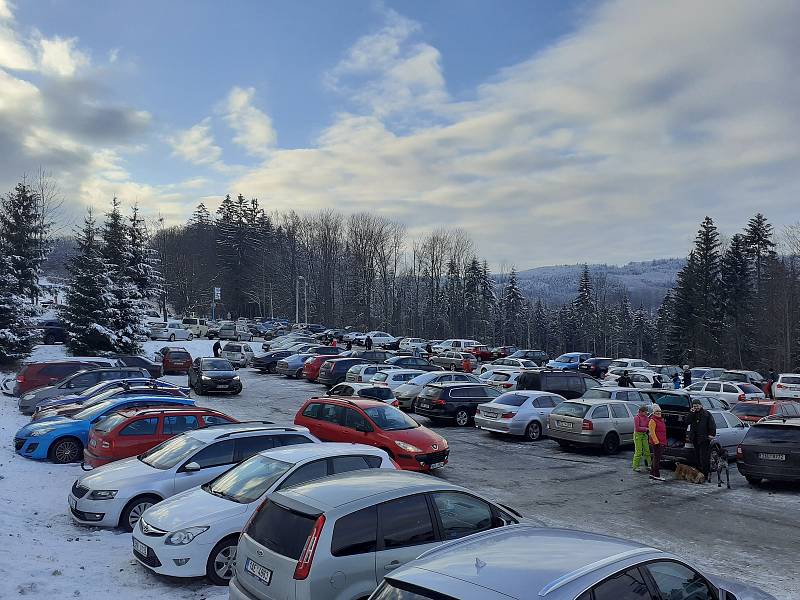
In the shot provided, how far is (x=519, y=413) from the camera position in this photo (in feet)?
62.8

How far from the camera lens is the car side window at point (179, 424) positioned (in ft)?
40.0

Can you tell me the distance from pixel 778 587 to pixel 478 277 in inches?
3523

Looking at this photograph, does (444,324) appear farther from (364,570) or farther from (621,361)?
(364,570)

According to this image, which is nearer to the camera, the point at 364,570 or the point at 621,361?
the point at 364,570

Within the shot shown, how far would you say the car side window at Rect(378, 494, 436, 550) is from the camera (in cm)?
546

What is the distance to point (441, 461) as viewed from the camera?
534 inches

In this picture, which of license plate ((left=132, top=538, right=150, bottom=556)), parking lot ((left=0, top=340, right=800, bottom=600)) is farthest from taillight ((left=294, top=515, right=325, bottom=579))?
license plate ((left=132, top=538, right=150, bottom=556))

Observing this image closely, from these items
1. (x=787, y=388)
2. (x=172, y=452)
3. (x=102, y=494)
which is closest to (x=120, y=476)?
(x=102, y=494)

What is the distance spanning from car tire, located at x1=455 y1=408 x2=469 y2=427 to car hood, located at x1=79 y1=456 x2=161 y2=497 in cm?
1297

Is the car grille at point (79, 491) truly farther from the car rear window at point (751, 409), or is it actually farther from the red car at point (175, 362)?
the red car at point (175, 362)

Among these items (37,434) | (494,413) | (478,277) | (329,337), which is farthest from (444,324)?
(37,434)

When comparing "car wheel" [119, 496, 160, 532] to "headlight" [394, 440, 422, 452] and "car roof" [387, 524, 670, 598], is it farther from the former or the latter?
"car roof" [387, 524, 670, 598]

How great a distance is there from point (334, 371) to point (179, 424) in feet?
61.5

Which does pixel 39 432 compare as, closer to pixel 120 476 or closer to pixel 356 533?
pixel 120 476
